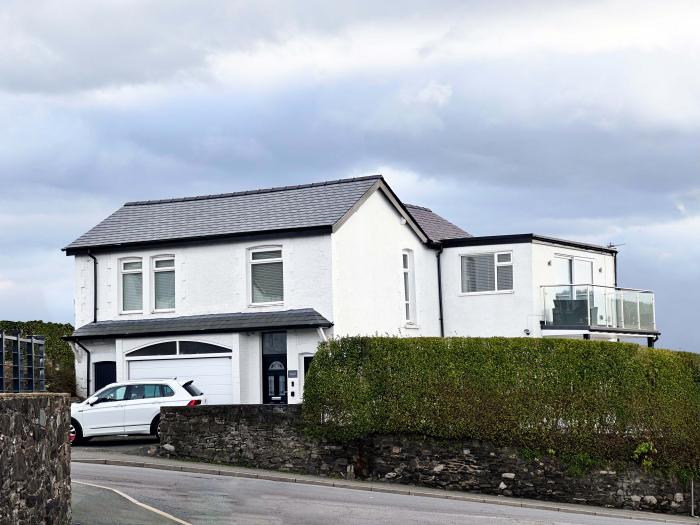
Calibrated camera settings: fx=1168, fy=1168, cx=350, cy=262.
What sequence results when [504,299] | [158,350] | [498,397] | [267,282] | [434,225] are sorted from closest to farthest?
[498,397]
[267,282]
[158,350]
[504,299]
[434,225]

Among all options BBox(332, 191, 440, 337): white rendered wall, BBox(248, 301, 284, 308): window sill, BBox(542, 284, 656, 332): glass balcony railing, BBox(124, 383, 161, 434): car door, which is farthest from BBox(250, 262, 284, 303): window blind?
BBox(542, 284, 656, 332): glass balcony railing

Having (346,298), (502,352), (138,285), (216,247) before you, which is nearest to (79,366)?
(138,285)

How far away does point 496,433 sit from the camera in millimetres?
28312

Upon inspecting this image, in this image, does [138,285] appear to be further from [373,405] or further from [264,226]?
[373,405]

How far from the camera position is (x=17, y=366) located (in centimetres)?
1816

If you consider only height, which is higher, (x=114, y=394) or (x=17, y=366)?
(x=17, y=366)

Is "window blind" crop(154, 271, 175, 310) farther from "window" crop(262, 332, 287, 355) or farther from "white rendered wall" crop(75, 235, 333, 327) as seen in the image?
"window" crop(262, 332, 287, 355)

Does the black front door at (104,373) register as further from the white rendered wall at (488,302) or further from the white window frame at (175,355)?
the white rendered wall at (488,302)

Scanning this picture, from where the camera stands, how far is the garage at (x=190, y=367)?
3697 cm

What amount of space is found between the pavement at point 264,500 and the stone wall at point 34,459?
1.52 metres

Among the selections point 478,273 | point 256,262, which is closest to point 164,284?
point 256,262

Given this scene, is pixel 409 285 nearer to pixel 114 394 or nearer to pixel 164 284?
pixel 164 284

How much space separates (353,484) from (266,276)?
11603mm

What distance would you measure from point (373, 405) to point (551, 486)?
4705 millimetres
